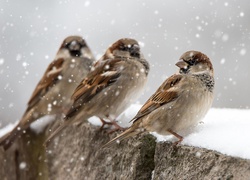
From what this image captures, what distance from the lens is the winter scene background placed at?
988cm

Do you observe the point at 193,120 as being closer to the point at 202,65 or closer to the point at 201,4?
the point at 202,65

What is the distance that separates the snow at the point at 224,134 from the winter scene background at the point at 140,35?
4.81 meters

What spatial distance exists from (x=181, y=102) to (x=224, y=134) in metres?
0.45

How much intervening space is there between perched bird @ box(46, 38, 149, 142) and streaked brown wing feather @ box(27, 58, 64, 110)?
1.67 feet

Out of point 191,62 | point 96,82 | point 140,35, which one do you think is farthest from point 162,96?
point 140,35

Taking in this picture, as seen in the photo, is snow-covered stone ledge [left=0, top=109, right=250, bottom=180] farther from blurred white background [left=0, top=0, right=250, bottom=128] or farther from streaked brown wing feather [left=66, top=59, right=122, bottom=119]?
blurred white background [left=0, top=0, right=250, bottom=128]

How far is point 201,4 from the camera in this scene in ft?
38.3

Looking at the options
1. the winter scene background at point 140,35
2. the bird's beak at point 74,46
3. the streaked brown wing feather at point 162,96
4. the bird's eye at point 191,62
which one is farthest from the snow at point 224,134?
the winter scene background at point 140,35

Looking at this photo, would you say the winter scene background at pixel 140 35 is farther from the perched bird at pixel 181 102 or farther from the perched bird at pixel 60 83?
the perched bird at pixel 181 102

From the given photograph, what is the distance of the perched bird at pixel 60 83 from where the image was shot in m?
5.20

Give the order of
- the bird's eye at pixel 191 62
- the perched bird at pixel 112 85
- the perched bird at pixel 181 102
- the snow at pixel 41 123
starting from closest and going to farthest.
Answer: the perched bird at pixel 181 102 → the bird's eye at pixel 191 62 → the perched bird at pixel 112 85 → the snow at pixel 41 123

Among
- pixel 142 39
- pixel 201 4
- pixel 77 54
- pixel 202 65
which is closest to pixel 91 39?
pixel 142 39

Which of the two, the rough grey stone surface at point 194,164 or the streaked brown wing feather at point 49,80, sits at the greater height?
the streaked brown wing feather at point 49,80

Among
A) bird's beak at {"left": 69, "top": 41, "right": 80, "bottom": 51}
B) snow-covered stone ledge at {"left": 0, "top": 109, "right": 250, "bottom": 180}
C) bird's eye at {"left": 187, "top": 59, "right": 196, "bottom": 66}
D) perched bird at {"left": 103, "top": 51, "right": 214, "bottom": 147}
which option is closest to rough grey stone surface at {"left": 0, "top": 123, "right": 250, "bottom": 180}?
snow-covered stone ledge at {"left": 0, "top": 109, "right": 250, "bottom": 180}
